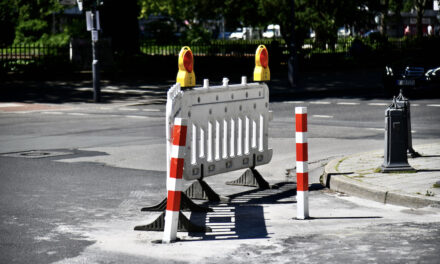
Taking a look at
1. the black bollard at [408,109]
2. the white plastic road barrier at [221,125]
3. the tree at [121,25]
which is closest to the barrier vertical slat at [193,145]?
the white plastic road barrier at [221,125]

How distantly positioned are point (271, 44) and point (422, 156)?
23693 millimetres

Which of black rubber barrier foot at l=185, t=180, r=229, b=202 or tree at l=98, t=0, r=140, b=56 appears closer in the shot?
black rubber barrier foot at l=185, t=180, r=229, b=202

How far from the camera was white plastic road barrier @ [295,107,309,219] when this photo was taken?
770 centimetres

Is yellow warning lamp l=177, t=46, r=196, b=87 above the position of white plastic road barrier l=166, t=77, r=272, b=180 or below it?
above

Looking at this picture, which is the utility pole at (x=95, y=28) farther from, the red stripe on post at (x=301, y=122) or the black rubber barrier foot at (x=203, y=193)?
the red stripe on post at (x=301, y=122)

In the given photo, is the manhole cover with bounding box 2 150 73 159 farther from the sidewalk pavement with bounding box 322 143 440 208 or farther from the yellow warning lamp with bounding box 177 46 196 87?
the yellow warning lamp with bounding box 177 46 196 87

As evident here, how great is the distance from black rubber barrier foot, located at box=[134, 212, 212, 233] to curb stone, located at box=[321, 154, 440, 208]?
217cm

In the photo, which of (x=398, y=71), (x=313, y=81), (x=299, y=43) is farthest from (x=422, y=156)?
(x=299, y=43)

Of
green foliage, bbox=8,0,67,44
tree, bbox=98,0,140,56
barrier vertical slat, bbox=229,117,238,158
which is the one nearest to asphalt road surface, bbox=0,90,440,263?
barrier vertical slat, bbox=229,117,238,158

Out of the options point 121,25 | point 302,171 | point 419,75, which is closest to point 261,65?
point 302,171

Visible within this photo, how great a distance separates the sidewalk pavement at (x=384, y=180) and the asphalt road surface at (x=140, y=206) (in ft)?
0.59

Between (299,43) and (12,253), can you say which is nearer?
(12,253)

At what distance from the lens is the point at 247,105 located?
372 inches

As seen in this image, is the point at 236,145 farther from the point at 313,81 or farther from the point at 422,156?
the point at 313,81
